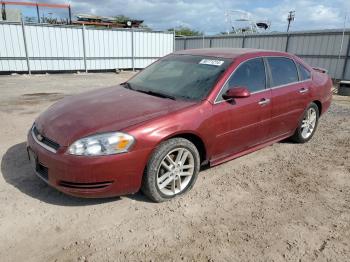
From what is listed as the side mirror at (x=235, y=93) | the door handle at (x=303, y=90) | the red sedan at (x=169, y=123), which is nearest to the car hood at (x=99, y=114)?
the red sedan at (x=169, y=123)

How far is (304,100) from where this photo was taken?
4.94 m

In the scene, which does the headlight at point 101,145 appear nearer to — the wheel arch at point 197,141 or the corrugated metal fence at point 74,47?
the wheel arch at point 197,141

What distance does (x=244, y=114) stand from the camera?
12.7ft

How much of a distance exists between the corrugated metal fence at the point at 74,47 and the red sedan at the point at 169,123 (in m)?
12.7

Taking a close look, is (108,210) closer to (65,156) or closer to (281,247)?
(65,156)

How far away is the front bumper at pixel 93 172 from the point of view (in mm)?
2820

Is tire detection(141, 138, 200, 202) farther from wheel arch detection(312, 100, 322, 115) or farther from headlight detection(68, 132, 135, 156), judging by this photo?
wheel arch detection(312, 100, 322, 115)

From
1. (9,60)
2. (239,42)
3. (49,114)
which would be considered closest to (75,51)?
(9,60)

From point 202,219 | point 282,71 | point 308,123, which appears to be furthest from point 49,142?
point 308,123

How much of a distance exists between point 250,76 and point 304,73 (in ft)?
5.09

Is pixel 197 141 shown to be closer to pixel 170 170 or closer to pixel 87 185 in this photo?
pixel 170 170

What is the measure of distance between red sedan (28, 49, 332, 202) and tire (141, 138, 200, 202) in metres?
0.01

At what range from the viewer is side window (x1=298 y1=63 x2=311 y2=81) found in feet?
16.5

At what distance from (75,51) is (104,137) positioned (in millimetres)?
15109
